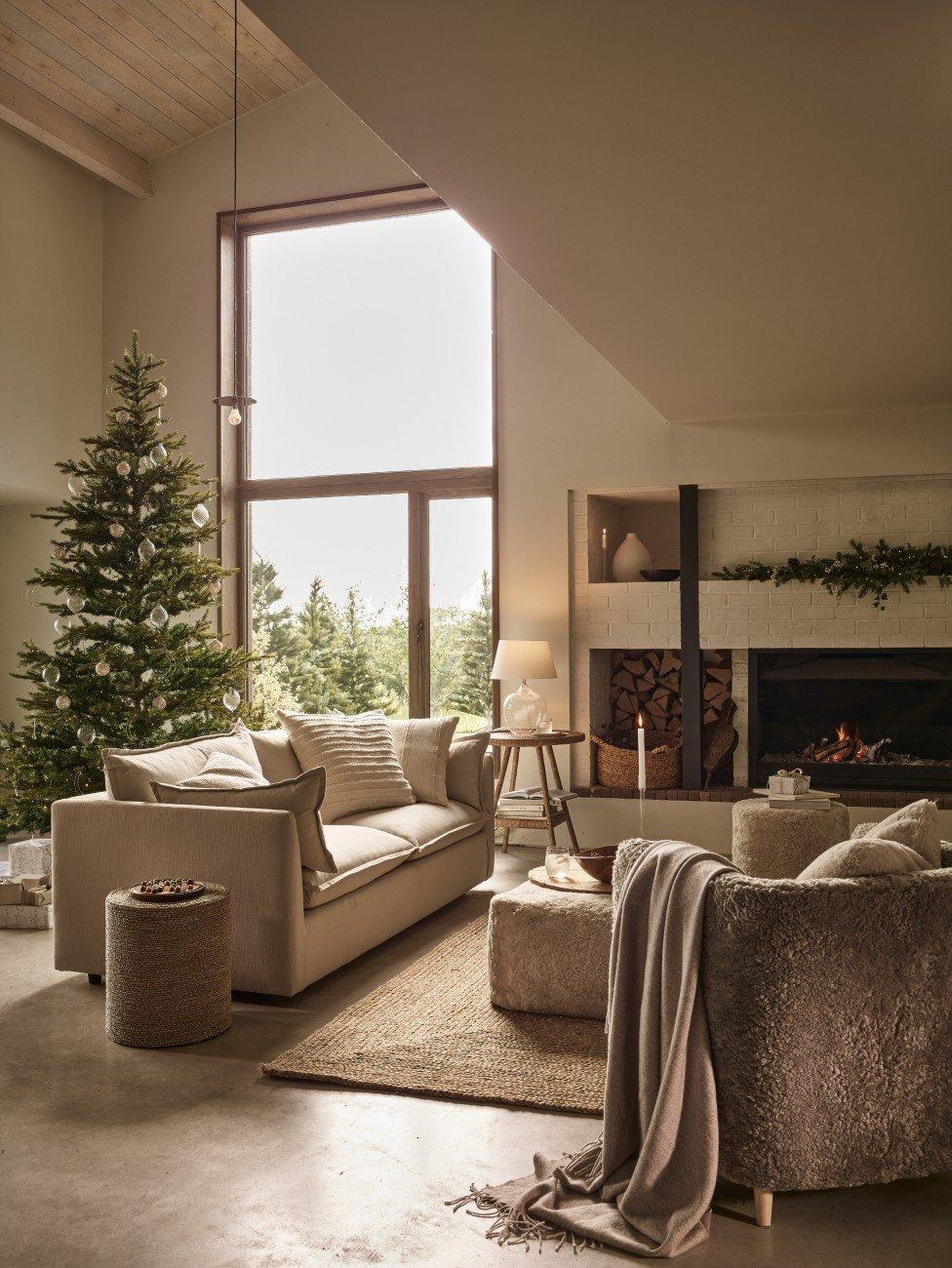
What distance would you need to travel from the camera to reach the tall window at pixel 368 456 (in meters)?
6.92

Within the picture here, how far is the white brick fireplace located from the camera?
5969 millimetres

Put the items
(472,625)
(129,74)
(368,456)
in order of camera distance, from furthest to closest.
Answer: (368,456) < (472,625) < (129,74)

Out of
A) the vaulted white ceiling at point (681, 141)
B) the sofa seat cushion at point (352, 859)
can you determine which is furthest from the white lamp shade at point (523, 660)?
the vaulted white ceiling at point (681, 141)

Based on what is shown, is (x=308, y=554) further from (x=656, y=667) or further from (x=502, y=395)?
(x=656, y=667)

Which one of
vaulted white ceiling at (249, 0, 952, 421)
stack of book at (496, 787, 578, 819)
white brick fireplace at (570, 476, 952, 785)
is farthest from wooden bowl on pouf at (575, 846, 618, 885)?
white brick fireplace at (570, 476, 952, 785)

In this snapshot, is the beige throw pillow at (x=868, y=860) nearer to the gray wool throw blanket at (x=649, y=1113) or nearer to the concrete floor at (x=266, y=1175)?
the gray wool throw blanket at (x=649, y=1113)

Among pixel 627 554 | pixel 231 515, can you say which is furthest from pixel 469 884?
pixel 231 515

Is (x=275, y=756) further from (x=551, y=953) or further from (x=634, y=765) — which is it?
(x=634, y=765)

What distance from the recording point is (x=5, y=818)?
577cm

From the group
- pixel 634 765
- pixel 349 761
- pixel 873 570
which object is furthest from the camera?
pixel 634 765

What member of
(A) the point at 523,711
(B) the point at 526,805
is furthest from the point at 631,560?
(B) the point at 526,805

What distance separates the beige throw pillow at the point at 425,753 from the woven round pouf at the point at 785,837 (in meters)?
1.37

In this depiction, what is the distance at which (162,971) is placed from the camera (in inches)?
130

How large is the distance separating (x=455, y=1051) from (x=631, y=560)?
3870mm
